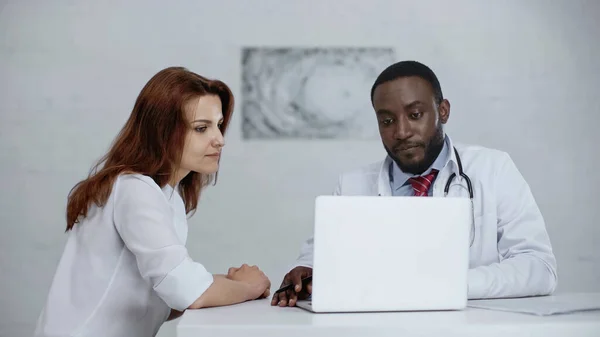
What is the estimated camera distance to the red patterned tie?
2375 mm

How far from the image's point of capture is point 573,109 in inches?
156

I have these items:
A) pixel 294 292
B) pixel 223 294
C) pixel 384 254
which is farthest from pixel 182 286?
pixel 384 254

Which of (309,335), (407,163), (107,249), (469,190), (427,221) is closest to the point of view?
(309,335)

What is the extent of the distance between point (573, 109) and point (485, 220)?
2.00 m

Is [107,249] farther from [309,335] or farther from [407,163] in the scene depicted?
[407,163]

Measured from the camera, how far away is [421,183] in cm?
239

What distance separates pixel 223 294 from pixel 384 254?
0.42 meters

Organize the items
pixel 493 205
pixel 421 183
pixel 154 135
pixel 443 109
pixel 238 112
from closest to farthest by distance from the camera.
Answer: pixel 154 135 → pixel 493 205 → pixel 421 183 → pixel 443 109 → pixel 238 112

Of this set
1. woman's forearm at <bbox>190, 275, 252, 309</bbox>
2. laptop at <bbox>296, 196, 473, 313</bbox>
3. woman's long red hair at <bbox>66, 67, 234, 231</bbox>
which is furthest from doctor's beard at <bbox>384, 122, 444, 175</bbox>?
laptop at <bbox>296, 196, 473, 313</bbox>

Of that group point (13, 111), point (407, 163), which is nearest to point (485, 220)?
point (407, 163)

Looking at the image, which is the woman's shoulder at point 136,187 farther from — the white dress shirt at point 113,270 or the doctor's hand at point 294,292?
the doctor's hand at point 294,292

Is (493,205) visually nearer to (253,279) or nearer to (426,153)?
(426,153)

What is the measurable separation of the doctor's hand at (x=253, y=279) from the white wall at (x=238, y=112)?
1983 mm

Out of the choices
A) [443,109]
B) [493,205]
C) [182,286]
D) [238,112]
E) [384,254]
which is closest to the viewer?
[384,254]
